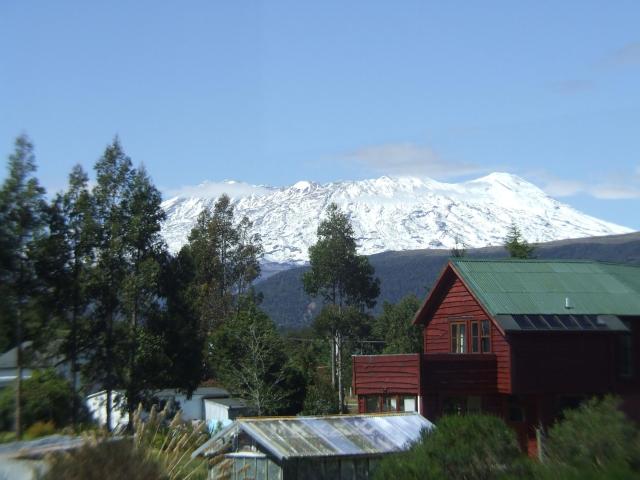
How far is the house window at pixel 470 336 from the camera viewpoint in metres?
38.6

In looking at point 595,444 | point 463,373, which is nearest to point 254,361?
point 463,373

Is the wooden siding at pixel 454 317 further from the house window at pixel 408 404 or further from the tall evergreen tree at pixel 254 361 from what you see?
the tall evergreen tree at pixel 254 361

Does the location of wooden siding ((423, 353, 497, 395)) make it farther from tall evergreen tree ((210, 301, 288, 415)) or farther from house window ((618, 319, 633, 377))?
tall evergreen tree ((210, 301, 288, 415))

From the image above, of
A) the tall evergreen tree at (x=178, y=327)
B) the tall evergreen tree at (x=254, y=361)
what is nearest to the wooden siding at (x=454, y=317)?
the tall evergreen tree at (x=254, y=361)

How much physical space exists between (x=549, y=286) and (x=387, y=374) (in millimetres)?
7883

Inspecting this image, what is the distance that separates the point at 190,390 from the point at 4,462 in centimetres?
4215

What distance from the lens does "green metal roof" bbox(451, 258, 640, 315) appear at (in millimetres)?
38719

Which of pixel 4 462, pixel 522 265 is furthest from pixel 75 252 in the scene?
pixel 4 462

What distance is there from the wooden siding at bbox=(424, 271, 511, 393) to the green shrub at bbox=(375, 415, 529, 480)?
810 inches

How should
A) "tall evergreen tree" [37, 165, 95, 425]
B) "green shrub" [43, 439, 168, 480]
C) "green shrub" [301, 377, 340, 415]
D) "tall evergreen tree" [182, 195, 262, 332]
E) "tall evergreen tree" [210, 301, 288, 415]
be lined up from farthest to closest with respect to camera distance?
"tall evergreen tree" [182, 195, 262, 332], "tall evergreen tree" [210, 301, 288, 415], "green shrub" [301, 377, 340, 415], "tall evergreen tree" [37, 165, 95, 425], "green shrub" [43, 439, 168, 480]

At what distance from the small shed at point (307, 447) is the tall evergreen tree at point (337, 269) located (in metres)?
52.1

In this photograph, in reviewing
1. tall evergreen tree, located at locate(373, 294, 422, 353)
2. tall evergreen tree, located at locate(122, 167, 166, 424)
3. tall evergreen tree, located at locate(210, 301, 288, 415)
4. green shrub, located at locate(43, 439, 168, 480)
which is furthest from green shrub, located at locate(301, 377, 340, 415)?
green shrub, located at locate(43, 439, 168, 480)

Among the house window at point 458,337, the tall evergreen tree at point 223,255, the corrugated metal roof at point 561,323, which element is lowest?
the house window at point 458,337

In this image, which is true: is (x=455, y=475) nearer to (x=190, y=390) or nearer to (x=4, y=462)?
(x=4, y=462)
